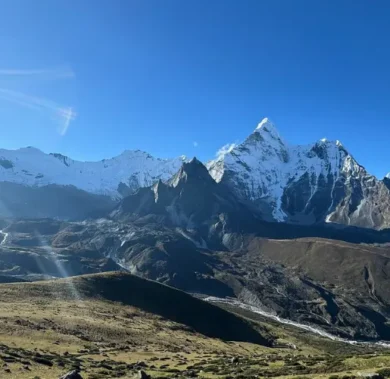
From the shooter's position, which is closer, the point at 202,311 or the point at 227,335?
the point at 227,335

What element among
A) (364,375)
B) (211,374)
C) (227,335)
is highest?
(364,375)

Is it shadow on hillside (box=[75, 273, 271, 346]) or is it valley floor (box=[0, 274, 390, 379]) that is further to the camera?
shadow on hillside (box=[75, 273, 271, 346])

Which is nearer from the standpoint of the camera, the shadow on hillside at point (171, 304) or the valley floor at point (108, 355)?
the valley floor at point (108, 355)

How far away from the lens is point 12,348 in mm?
53812

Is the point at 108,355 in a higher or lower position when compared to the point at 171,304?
higher

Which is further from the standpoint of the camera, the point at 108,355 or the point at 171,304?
the point at 171,304

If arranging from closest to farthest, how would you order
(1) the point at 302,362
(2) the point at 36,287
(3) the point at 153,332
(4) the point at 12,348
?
(1) the point at 302,362, (4) the point at 12,348, (3) the point at 153,332, (2) the point at 36,287

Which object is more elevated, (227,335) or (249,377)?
(249,377)

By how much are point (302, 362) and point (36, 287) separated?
322 feet

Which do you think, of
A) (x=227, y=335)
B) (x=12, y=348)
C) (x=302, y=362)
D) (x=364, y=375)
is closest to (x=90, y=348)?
(x=12, y=348)

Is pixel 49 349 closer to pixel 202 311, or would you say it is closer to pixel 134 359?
pixel 134 359

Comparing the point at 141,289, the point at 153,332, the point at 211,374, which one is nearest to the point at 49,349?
the point at 211,374

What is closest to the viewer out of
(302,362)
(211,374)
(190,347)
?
(211,374)

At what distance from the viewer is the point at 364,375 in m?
32.0
